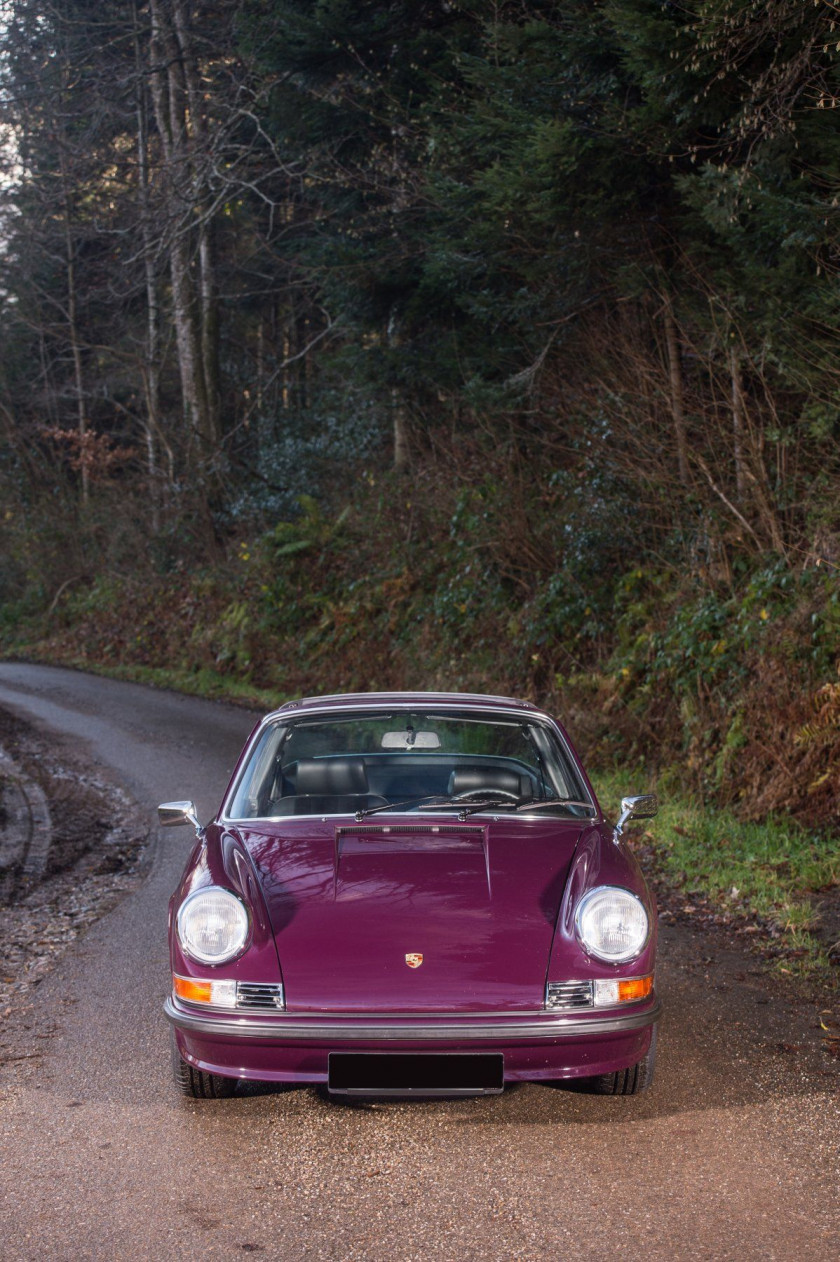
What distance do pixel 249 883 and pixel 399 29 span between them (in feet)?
47.8

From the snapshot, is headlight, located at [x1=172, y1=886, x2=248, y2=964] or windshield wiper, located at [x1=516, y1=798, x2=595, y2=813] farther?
windshield wiper, located at [x1=516, y1=798, x2=595, y2=813]

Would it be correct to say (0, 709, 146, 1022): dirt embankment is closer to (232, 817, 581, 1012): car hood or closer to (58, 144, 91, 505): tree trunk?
(232, 817, 581, 1012): car hood

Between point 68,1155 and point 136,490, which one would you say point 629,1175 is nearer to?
point 68,1155

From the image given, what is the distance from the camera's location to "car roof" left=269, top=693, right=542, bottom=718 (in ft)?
17.7

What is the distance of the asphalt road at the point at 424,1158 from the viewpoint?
3.09 meters

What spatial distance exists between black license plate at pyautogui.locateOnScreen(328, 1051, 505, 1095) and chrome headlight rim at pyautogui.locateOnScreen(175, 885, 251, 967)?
0.48 m

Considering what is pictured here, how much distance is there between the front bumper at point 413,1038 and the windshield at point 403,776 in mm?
1083

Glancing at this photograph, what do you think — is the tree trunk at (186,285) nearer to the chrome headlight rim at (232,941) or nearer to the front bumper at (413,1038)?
the chrome headlight rim at (232,941)

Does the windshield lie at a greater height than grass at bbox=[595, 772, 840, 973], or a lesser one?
greater

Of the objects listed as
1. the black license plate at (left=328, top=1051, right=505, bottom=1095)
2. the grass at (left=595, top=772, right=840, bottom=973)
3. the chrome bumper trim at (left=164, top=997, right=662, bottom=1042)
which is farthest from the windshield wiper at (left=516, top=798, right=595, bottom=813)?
the grass at (left=595, top=772, right=840, bottom=973)

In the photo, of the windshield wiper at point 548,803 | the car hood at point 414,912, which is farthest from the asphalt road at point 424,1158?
the windshield wiper at point 548,803

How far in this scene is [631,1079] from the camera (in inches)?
159

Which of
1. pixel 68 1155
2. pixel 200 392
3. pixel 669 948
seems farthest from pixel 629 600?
pixel 200 392

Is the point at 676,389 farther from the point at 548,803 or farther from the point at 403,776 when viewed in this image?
the point at 548,803
